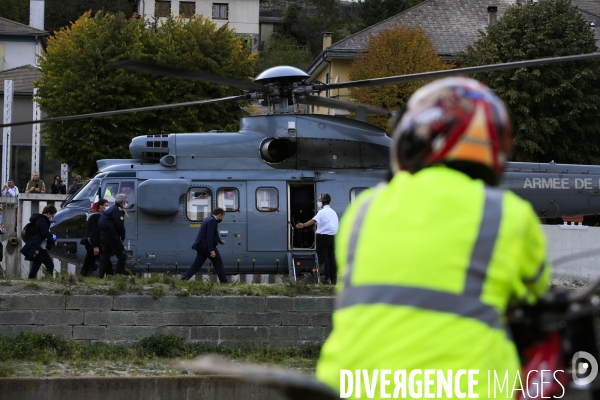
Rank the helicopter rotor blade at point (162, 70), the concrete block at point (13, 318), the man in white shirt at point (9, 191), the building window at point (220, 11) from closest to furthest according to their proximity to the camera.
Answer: the concrete block at point (13, 318)
the helicopter rotor blade at point (162, 70)
the man in white shirt at point (9, 191)
the building window at point (220, 11)

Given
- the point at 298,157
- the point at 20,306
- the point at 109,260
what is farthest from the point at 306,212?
the point at 20,306

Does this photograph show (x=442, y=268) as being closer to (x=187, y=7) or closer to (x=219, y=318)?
(x=219, y=318)

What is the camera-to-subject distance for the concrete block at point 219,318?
34.7 ft

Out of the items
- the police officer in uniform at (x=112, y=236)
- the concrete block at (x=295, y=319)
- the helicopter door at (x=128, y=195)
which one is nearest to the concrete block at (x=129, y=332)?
the concrete block at (x=295, y=319)

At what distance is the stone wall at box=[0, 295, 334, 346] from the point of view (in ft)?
33.7

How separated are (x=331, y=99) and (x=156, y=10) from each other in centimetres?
6473

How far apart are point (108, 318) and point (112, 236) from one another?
5.68 meters

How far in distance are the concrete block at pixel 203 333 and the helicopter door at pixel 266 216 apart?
669 cm

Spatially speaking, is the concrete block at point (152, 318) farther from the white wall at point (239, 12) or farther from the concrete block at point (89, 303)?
the white wall at point (239, 12)

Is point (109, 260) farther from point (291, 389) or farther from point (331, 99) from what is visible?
point (291, 389)

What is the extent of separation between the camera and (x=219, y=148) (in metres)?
17.2

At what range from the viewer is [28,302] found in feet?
33.7

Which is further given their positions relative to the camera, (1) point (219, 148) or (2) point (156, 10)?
(2) point (156, 10)

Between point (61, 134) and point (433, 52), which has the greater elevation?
point (433, 52)
